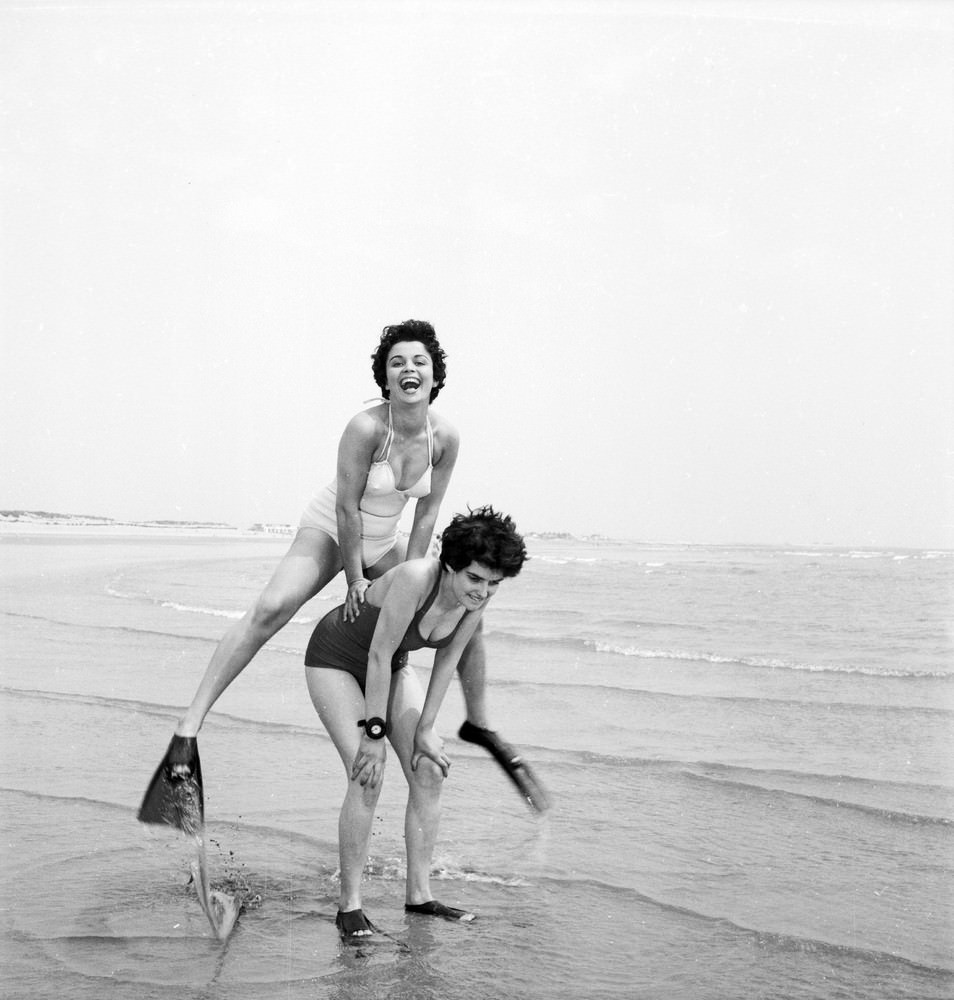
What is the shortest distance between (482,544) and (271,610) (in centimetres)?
Result: 97

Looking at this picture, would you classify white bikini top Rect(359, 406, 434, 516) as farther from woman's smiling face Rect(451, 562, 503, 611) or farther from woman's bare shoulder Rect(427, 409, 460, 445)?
woman's smiling face Rect(451, 562, 503, 611)

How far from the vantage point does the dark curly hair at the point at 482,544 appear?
11.7 ft

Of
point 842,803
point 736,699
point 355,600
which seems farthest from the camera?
point 736,699

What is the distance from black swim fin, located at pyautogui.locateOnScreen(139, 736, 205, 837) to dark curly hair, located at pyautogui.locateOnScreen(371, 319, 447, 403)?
4.77ft

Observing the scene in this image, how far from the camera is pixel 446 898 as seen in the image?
406 cm

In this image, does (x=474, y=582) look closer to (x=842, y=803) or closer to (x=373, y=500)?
(x=373, y=500)

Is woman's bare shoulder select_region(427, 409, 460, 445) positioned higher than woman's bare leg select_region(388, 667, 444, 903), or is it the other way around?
woman's bare shoulder select_region(427, 409, 460, 445)

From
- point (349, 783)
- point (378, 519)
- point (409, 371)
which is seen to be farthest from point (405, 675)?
point (409, 371)

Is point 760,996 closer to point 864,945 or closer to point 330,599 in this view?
point 864,945

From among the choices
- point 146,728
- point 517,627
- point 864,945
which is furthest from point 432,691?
point 517,627

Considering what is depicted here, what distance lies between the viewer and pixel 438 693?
12.4 feet

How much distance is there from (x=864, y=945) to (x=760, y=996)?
2.10 ft

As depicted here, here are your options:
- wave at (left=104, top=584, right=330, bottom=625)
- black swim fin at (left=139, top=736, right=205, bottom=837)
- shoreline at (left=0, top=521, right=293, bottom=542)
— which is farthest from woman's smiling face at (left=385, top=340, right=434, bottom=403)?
shoreline at (left=0, top=521, right=293, bottom=542)

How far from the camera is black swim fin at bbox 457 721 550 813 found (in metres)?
4.27
